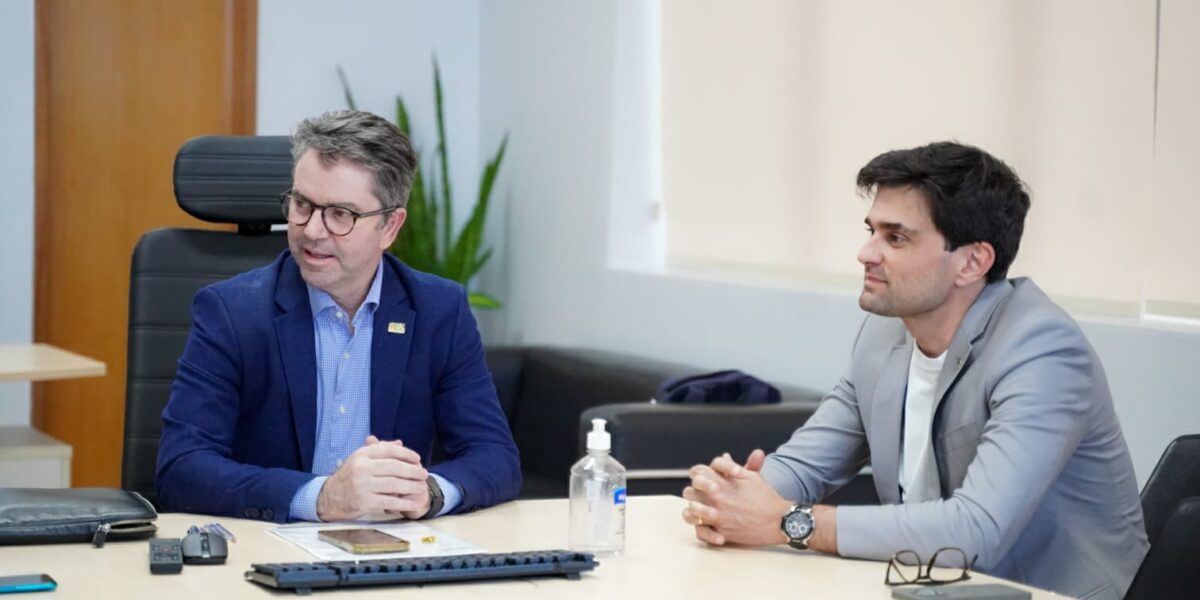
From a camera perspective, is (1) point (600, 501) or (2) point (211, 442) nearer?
(1) point (600, 501)

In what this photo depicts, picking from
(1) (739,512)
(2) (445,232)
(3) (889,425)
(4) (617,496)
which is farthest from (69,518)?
(2) (445,232)

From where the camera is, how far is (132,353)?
321 centimetres

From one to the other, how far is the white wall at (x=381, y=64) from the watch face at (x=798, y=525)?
4502mm

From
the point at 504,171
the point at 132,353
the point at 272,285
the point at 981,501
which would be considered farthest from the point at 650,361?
the point at 981,501

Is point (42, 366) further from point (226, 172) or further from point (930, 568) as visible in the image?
point (930, 568)

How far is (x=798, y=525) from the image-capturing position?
2.20 meters

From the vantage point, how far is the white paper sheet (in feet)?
6.77

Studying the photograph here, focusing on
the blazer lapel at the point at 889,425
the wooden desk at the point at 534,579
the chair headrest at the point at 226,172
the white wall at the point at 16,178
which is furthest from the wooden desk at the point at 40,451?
the blazer lapel at the point at 889,425

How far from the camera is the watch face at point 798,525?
2.20 metres

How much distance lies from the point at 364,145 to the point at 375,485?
0.68m

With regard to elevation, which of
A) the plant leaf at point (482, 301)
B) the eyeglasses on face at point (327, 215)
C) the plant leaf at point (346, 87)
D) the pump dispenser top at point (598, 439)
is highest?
the plant leaf at point (346, 87)

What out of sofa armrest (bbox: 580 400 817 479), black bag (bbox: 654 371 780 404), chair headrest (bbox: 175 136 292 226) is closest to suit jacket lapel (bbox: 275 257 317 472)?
chair headrest (bbox: 175 136 292 226)

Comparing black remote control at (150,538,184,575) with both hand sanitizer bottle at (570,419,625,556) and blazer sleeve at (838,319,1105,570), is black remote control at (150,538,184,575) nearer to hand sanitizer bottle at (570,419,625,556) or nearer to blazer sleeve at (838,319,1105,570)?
hand sanitizer bottle at (570,419,625,556)

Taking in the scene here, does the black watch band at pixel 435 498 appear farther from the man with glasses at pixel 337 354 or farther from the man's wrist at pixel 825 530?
the man's wrist at pixel 825 530
